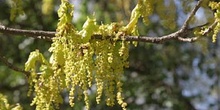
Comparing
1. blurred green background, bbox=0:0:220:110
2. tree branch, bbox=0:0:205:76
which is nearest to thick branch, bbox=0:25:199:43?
tree branch, bbox=0:0:205:76

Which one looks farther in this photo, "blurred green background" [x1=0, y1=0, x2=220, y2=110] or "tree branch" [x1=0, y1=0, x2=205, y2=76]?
"blurred green background" [x1=0, y1=0, x2=220, y2=110]

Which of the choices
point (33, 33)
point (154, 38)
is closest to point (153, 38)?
point (154, 38)

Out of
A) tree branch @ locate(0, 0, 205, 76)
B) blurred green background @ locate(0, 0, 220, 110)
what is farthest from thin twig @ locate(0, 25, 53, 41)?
blurred green background @ locate(0, 0, 220, 110)

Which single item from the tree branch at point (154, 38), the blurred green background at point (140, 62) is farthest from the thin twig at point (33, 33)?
the blurred green background at point (140, 62)

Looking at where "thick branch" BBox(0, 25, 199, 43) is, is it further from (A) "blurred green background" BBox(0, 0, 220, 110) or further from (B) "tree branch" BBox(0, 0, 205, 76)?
(A) "blurred green background" BBox(0, 0, 220, 110)

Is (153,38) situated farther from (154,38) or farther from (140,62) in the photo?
(140,62)

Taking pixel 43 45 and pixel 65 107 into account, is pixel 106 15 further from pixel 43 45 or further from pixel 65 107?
pixel 65 107

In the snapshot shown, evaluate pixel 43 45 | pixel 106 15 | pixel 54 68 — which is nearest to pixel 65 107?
pixel 43 45

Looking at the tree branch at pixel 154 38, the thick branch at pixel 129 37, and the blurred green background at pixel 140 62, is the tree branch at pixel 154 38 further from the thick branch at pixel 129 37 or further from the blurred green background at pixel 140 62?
the blurred green background at pixel 140 62
